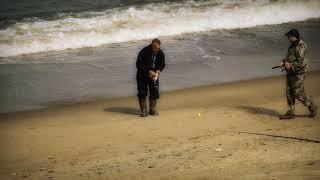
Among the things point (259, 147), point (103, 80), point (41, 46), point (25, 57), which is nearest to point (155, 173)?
point (259, 147)

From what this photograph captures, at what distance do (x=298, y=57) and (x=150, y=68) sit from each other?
2.46m

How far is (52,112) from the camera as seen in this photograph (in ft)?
34.4

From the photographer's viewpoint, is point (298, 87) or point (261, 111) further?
point (261, 111)

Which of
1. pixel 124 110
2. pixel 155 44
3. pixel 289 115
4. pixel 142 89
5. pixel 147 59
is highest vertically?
pixel 155 44

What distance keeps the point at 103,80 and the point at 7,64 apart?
326 centimetres

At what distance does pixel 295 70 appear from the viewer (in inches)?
355

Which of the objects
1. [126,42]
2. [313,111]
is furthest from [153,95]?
[126,42]

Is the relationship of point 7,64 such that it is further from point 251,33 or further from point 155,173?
point 155,173

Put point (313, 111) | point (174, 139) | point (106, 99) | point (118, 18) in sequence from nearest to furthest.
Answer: point (174, 139)
point (313, 111)
point (106, 99)
point (118, 18)

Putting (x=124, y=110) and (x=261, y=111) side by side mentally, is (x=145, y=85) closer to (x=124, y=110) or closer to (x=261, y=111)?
(x=124, y=110)

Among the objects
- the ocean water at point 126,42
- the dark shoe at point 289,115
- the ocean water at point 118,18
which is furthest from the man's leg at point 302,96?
the ocean water at point 118,18

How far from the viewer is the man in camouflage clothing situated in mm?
8883

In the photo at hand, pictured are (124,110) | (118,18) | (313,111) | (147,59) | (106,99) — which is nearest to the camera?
(313,111)

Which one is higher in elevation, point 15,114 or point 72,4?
point 72,4
